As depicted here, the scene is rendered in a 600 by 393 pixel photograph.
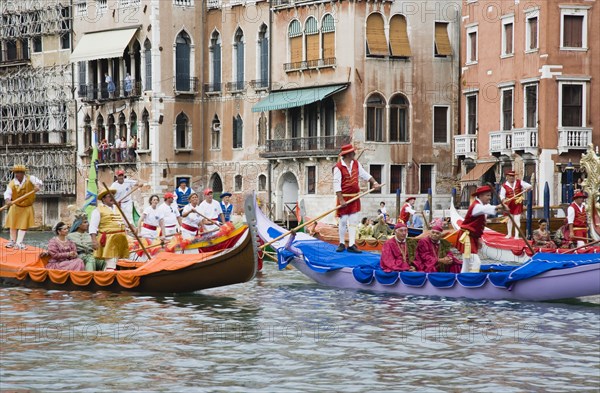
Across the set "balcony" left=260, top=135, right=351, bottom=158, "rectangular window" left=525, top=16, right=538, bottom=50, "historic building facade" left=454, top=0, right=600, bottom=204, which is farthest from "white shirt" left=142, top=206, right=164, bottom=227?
"balcony" left=260, top=135, right=351, bottom=158

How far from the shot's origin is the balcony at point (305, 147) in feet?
123

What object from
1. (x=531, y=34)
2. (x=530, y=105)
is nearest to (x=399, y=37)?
(x=531, y=34)

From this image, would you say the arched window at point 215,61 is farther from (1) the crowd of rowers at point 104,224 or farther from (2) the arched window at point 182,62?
(1) the crowd of rowers at point 104,224

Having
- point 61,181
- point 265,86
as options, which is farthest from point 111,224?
point 61,181

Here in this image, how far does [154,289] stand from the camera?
1731 centimetres

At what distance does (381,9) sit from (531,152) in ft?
23.7

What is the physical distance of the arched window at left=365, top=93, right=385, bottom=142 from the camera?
37344mm

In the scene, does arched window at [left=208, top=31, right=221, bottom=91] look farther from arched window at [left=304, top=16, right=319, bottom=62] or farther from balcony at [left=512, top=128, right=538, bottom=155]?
balcony at [left=512, top=128, right=538, bottom=155]

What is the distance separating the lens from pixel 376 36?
37.3 meters

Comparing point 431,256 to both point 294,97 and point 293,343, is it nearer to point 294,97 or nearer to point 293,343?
point 293,343

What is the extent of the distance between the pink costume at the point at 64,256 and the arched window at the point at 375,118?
65.5 ft

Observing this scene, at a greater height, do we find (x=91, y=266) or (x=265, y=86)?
(x=265, y=86)

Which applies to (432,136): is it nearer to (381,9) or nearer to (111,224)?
(381,9)

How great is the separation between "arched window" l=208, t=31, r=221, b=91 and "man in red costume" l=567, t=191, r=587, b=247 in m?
22.6
